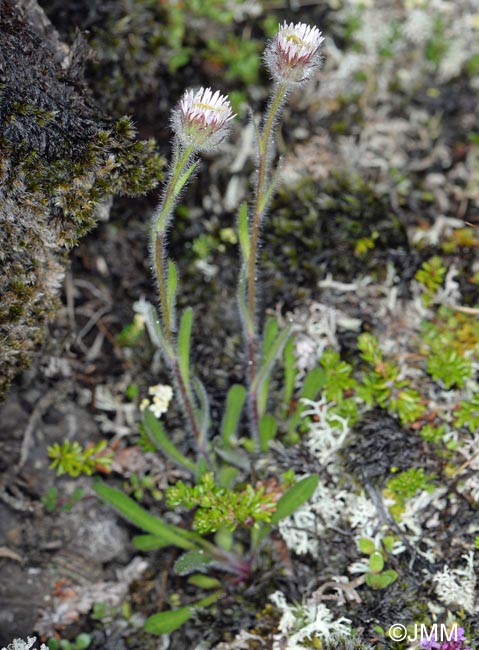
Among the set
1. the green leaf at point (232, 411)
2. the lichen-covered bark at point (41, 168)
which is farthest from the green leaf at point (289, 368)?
the lichen-covered bark at point (41, 168)

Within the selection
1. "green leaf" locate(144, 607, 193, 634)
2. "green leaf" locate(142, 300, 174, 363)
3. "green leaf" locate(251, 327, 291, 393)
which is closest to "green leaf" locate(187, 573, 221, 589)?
"green leaf" locate(144, 607, 193, 634)

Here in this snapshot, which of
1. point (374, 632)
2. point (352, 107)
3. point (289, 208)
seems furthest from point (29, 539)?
point (352, 107)

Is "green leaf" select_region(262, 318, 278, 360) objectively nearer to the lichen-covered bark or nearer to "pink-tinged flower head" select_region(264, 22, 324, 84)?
the lichen-covered bark

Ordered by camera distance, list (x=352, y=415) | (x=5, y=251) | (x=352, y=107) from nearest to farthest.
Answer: (x=5, y=251) < (x=352, y=415) < (x=352, y=107)

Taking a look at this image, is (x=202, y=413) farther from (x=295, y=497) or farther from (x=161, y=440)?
(x=295, y=497)

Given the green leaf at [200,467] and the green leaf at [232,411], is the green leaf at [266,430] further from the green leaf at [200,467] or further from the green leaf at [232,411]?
the green leaf at [200,467]

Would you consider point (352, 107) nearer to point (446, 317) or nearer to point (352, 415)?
point (446, 317)
